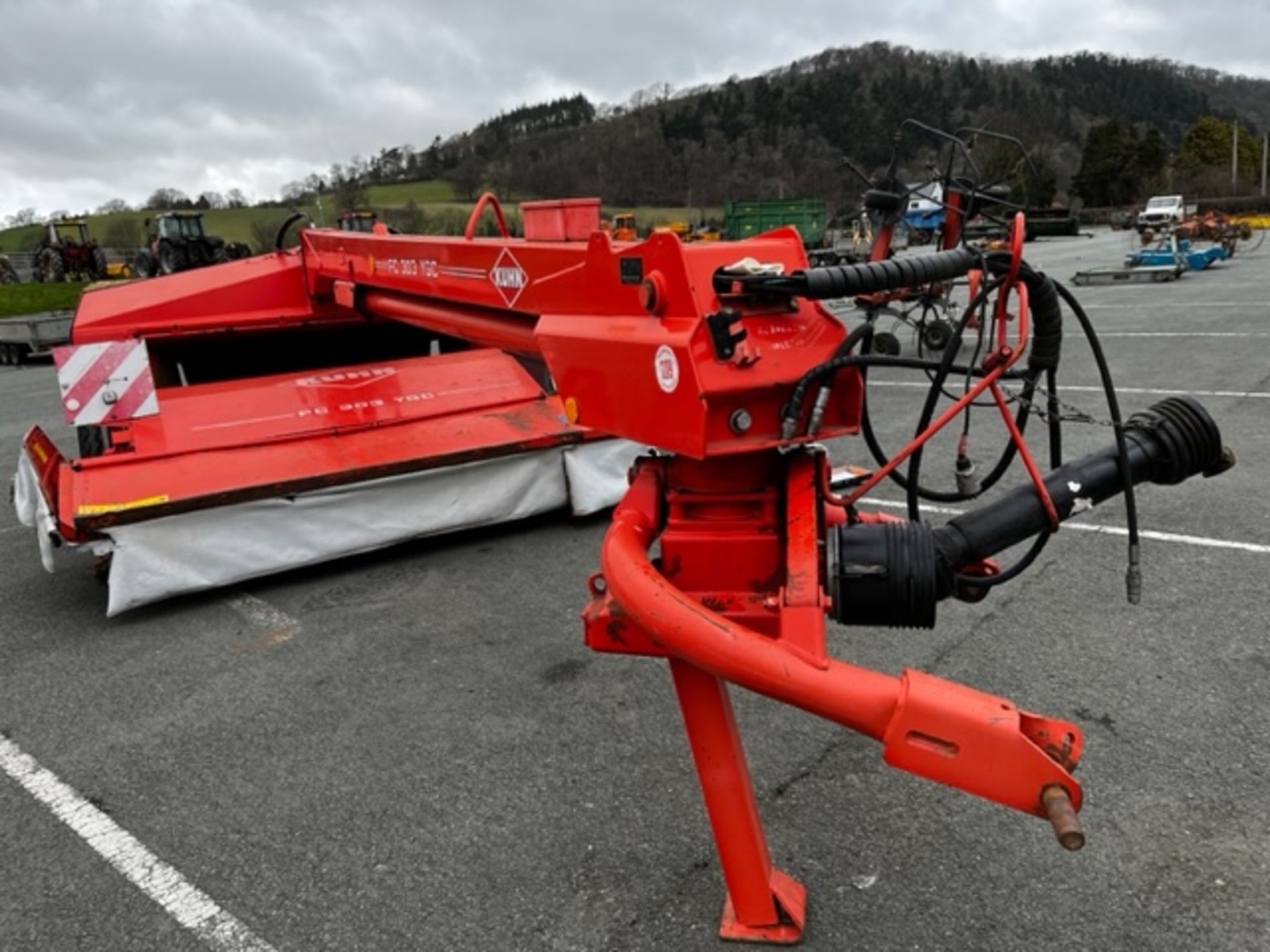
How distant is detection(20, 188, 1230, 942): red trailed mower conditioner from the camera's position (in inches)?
68.1

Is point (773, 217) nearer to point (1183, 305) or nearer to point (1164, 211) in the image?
point (1164, 211)

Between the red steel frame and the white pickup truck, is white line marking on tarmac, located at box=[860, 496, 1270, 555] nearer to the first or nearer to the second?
the red steel frame

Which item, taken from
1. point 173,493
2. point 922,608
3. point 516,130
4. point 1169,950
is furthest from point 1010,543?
point 516,130

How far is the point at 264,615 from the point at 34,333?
14.4 m

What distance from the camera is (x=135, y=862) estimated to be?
2730mm

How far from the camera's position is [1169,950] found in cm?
219

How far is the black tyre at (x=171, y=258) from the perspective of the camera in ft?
58.1

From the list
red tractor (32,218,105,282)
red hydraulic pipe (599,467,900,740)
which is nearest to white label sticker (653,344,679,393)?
red hydraulic pipe (599,467,900,740)

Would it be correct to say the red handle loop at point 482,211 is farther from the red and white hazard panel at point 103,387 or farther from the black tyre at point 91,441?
the black tyre at point 91,441

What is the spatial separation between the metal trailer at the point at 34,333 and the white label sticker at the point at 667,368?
53.9 ft

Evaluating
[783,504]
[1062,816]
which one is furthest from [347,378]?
[1062,816]

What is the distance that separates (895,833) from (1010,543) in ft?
3.38

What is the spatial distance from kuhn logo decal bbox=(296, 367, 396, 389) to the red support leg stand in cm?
378

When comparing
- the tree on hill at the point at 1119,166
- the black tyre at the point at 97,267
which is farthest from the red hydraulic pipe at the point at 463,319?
the tree on hill at the point at 1119,166
